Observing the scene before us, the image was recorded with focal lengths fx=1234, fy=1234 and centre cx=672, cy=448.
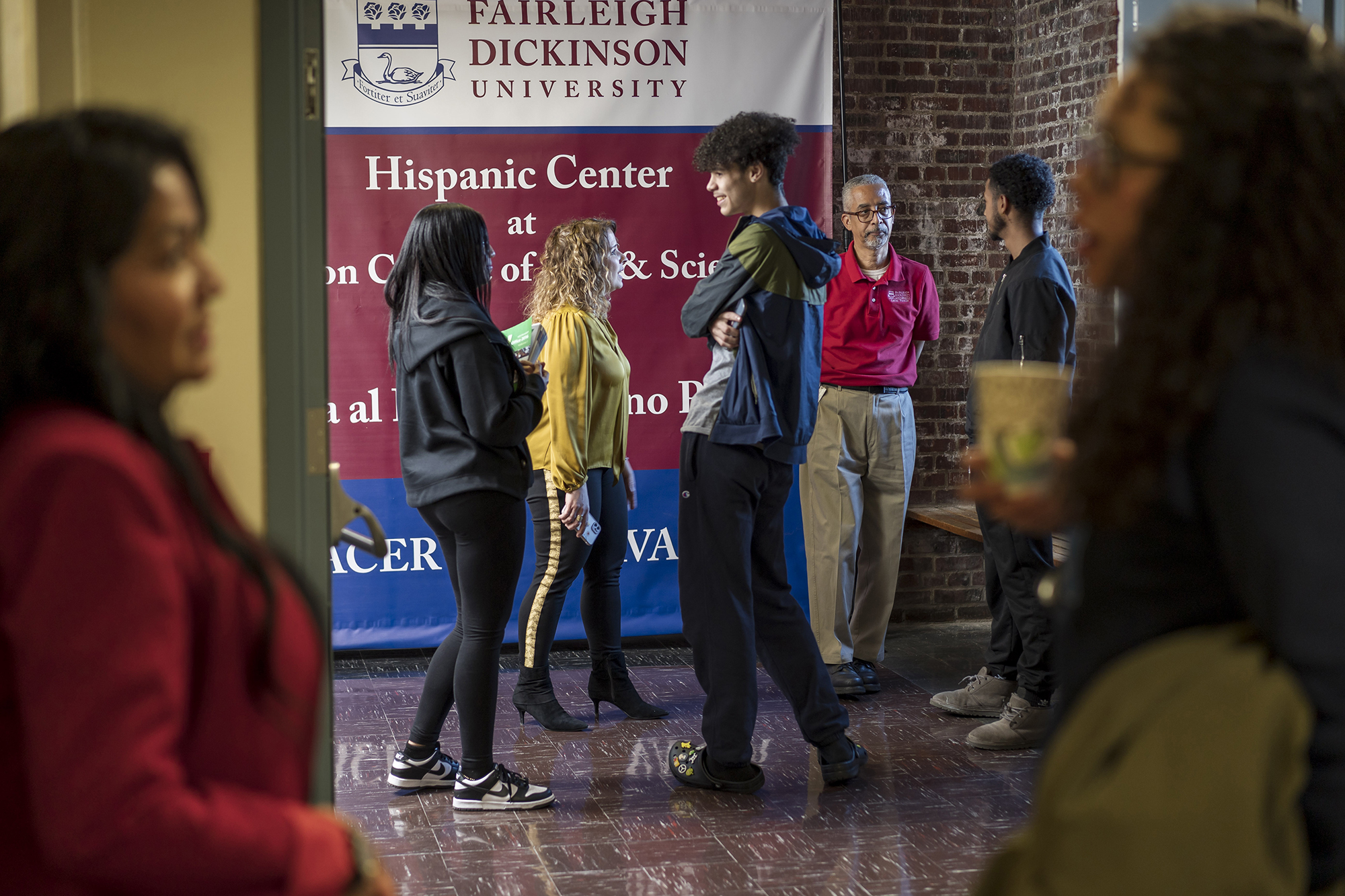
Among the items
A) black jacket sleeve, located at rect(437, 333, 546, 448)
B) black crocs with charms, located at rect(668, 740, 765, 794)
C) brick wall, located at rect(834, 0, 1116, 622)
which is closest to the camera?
black jacket sleeve, located at rect(437, 333, 546, 448)

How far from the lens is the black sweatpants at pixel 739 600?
3.54 metres

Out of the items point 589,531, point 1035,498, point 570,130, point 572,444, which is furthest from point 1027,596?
point 1035,498

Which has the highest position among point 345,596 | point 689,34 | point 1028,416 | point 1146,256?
point 689,34

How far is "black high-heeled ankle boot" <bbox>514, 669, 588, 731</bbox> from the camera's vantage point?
427 centimetres

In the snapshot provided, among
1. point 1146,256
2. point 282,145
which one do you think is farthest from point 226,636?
point 282,145

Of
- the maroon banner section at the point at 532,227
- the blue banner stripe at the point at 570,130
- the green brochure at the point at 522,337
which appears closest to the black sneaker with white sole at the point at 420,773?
the green brochure at the point at 522,337

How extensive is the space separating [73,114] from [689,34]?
4.46 metres

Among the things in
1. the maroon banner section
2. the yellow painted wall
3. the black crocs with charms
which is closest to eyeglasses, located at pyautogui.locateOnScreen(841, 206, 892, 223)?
the maroon banner section

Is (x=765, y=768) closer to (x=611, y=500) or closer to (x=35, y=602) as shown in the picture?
(x=611, y=500)

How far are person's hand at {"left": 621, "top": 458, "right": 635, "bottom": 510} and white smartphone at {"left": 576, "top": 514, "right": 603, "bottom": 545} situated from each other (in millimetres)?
283

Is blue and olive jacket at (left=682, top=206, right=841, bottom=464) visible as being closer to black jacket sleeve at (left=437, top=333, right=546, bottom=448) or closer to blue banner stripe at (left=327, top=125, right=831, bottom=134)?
black jacket sleeve at (left=437, top=333, right=546, bottom=448)

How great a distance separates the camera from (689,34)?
16.9 ft

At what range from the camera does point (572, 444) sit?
13.2 ft

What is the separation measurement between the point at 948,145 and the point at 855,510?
189cm
